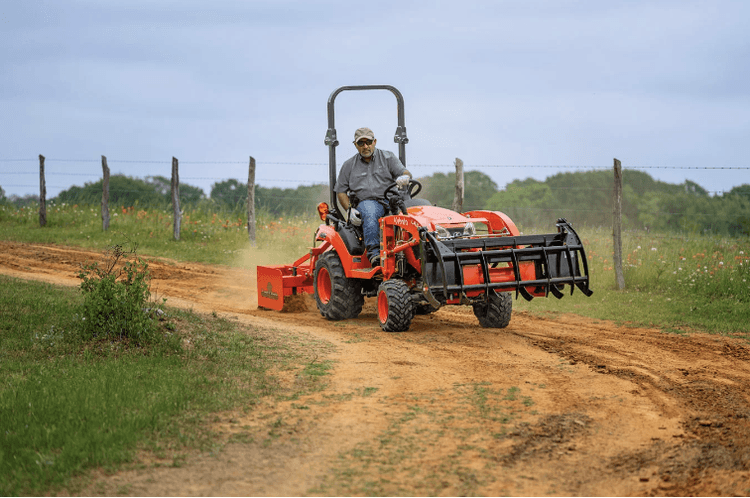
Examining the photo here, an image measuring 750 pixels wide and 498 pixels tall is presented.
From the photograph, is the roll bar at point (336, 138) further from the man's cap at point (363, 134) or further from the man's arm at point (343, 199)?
the man's cap at point (363, 134)

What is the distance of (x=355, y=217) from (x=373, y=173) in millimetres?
608

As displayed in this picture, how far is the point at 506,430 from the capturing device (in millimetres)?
5598

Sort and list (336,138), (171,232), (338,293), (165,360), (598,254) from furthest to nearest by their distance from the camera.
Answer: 1. (171,232)
2. (598,254)
3. (336,138)
4. (338,293)
5. (165,360)

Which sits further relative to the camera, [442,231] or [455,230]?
[455,230]

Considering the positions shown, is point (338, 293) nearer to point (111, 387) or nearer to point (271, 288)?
point (271, 288)

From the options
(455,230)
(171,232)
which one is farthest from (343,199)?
(171,232)

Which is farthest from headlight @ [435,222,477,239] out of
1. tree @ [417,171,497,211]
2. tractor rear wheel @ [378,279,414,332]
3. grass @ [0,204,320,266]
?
tree @ [417,171,497,211]

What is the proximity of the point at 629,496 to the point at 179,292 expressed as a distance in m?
9.52

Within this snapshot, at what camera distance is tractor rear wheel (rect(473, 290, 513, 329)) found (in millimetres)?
9690

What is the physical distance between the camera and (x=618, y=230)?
13375 millimetres

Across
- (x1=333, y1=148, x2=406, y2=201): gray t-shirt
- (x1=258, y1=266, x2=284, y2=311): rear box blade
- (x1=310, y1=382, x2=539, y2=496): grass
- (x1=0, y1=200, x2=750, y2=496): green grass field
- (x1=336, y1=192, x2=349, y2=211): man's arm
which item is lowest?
(x1=310, y1=382, x2=539, y2=496): grass

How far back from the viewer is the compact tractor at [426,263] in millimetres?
8570

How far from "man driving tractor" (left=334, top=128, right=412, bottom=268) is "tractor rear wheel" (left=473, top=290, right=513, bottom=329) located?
4.89ft

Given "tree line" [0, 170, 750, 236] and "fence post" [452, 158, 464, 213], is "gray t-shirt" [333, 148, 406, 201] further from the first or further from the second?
"tree line" [0, 170, 750, 236]
